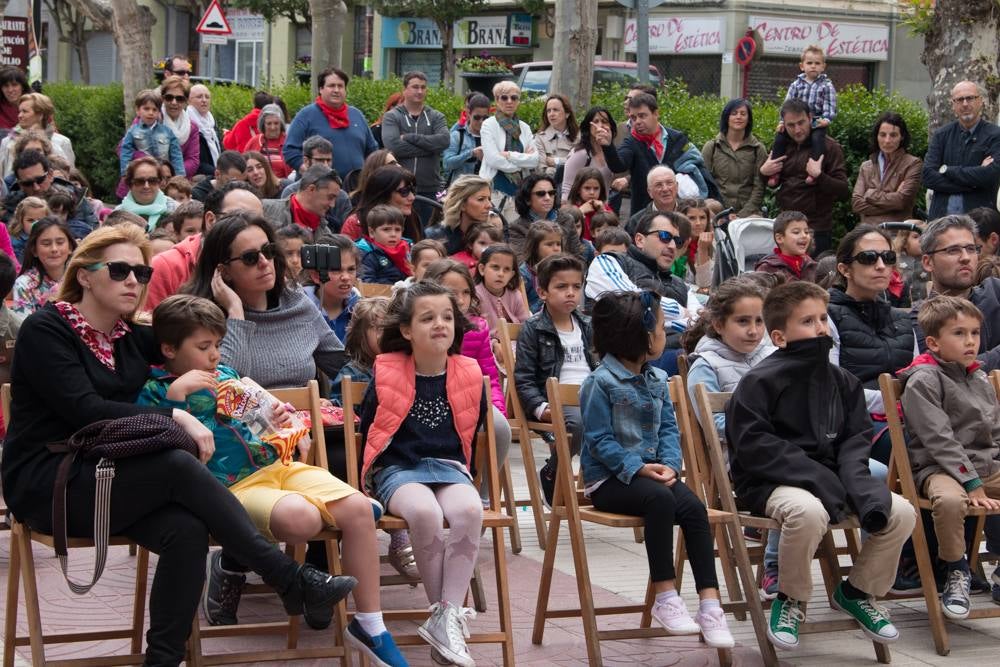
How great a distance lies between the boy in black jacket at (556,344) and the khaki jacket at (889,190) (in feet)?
18.4

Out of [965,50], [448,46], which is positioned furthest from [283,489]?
[448,46]

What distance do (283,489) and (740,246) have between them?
20.7ft

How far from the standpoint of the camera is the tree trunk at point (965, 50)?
1414cm

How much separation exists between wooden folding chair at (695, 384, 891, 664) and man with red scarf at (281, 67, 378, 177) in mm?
7379

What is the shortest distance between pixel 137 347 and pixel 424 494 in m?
1.17

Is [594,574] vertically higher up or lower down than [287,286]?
lower down

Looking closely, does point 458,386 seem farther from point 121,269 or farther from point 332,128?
point 332,128

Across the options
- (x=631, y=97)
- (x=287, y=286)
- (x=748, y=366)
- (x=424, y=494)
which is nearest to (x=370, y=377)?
(x=287, y=286)

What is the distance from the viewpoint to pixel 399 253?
9.15 m

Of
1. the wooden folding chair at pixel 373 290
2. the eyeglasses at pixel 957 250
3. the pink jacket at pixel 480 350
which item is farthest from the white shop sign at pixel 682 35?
the pink jacket at pixel 480 350

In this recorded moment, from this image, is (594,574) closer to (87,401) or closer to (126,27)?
(87,401)

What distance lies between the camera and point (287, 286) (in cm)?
638

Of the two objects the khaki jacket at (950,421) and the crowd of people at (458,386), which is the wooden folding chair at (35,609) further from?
the khaki jacket at (950,421)

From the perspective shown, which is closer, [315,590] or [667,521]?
[315,590]
